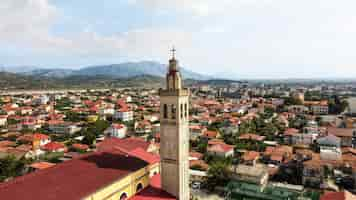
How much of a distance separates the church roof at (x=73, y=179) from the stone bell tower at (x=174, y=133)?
6.64ft

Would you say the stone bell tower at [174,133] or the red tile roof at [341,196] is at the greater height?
the stone bell tower at [174,133]

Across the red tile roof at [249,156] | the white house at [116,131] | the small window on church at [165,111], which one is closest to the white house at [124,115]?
the white house at [116,131]

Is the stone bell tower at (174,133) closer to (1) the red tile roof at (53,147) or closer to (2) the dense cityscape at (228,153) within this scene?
(2) the dense cityscape at (228,153)

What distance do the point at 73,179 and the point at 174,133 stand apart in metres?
6.73

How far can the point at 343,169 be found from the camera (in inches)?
1243

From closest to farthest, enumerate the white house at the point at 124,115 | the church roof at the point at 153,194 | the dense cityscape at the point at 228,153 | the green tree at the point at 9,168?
the church roof at the point at 153,194 < the dense cityscape at the point at 228,153 < the green tree at the point at 9,168 < the white house at the point at 124,115

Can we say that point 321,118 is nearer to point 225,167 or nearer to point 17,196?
point 225,167

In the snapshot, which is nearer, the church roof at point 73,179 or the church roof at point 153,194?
the church roof at point 73,179

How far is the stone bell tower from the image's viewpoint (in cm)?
1745

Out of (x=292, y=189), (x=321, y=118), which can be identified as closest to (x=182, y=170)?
(x=292, y=189)

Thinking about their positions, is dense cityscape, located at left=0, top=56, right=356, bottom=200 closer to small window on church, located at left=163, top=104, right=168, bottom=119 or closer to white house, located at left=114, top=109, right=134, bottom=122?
white house, located at left=114, top=109, right=134, bottom=122

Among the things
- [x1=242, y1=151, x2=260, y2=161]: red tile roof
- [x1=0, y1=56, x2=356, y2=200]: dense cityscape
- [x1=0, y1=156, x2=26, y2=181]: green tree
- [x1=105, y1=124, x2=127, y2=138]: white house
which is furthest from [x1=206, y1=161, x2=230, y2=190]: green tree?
[x1=105, y1=124, x2=127, y2=138]: white house

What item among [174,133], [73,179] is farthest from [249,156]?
[73,179]

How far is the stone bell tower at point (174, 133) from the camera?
17.5 meters
